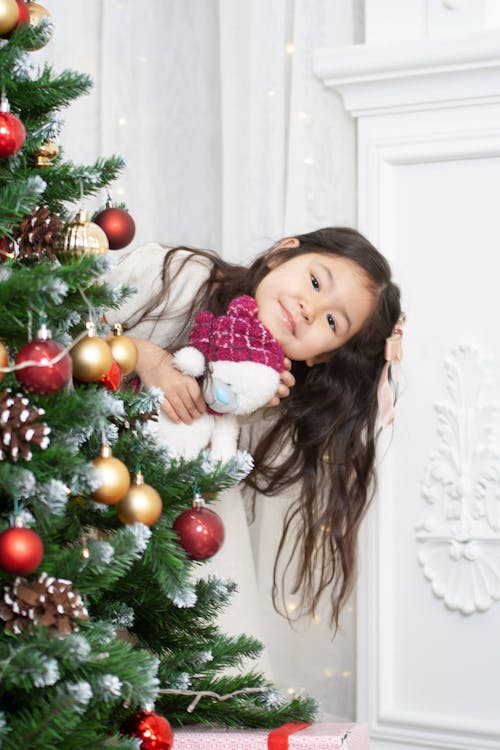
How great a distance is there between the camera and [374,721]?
1.62m

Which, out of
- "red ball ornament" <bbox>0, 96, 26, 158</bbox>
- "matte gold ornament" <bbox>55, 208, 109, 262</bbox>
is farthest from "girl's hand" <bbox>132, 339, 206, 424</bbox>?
"red ball ornament" <bbox>0, 96, 26, 158</bbox>

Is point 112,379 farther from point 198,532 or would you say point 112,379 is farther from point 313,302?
point 313,302

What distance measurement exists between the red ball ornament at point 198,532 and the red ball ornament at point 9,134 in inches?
14.4

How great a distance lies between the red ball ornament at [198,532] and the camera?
92 cm

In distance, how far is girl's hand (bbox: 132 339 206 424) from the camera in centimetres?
134

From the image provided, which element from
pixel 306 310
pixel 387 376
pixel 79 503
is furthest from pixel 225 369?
pixel 79 503

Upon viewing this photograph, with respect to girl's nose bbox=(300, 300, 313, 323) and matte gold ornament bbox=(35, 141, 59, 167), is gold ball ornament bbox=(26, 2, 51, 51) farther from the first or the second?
girl's nose bbox=(300, 300, 313, 323)

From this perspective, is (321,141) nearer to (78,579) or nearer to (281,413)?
(281,413)

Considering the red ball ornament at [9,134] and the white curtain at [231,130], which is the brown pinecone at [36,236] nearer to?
the red ball ornament at [9,134]

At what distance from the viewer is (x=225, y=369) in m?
1.33

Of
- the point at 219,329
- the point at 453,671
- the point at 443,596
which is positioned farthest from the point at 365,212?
the point at 453,671

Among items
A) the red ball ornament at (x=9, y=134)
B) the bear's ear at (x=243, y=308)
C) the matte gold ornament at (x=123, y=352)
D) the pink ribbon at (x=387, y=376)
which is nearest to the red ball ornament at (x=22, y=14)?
the red ball ornament at (x=9, y=134)

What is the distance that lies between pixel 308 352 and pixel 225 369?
165 millimetres

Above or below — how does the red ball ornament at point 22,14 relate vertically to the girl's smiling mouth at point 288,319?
above
